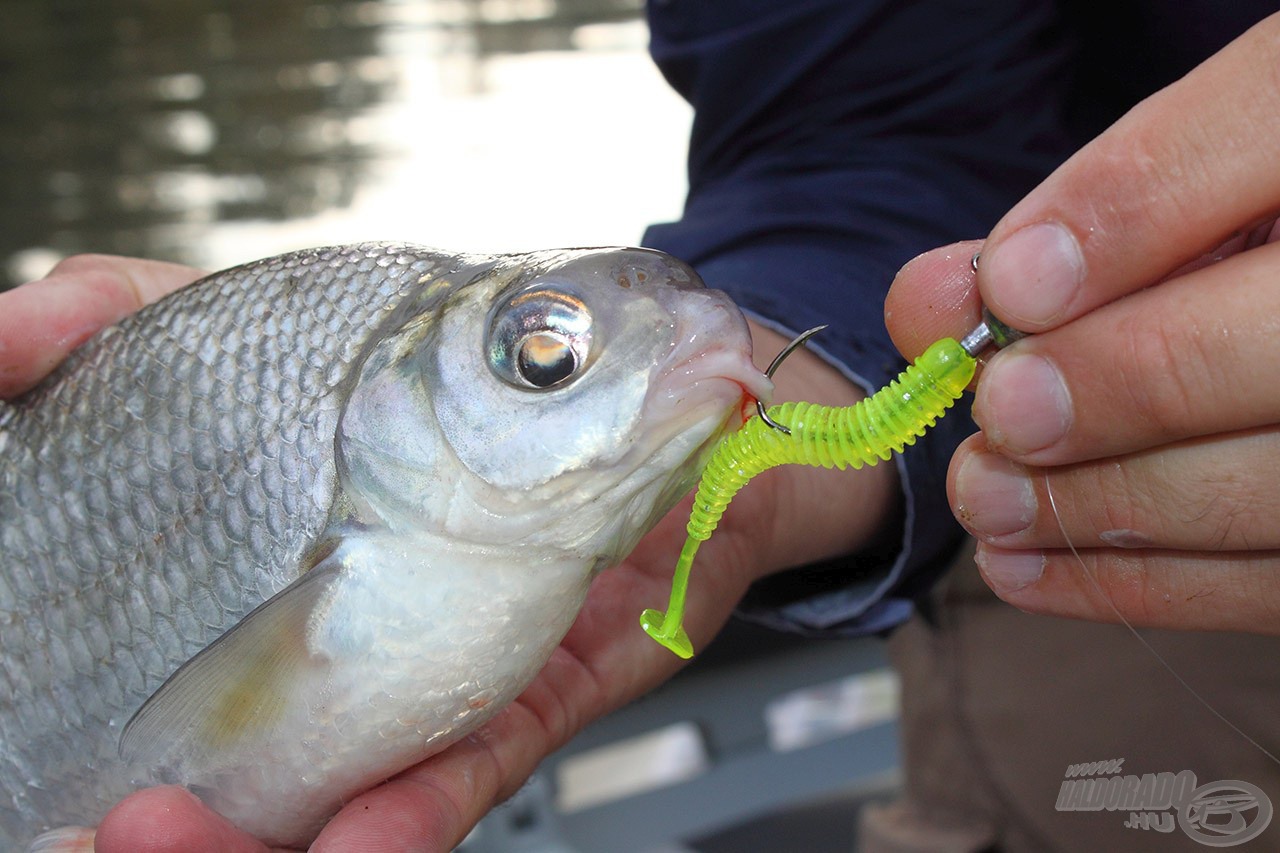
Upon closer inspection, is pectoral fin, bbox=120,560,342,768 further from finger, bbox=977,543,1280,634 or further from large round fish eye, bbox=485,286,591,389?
finger, bbox=977,543,1280,634

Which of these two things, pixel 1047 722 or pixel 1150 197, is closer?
pixel 1150 197

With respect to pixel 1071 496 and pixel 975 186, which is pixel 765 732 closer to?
pixel 975 186

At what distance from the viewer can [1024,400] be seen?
0.73 m

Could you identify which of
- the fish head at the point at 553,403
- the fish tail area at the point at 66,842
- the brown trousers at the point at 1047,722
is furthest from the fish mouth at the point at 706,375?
the fish tail area at the point at 66,842

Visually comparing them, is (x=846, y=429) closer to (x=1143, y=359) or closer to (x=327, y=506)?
(x=1143, y=359)

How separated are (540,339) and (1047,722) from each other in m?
0.86

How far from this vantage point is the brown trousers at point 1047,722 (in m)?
0.83

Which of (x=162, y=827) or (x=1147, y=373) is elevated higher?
(x=1147, y=373)

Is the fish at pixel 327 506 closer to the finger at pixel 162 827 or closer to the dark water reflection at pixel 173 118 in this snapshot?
the finger at pixel 162 827

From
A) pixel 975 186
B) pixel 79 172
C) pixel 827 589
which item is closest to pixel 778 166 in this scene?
pixel 975 186

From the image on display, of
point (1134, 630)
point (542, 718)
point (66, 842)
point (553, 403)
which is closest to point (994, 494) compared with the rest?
point (1134, 630)

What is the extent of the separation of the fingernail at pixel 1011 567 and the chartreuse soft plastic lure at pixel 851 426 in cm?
20

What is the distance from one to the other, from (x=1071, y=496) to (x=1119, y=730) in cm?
24

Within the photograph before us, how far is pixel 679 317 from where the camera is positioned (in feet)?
2.54
